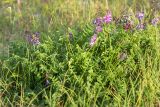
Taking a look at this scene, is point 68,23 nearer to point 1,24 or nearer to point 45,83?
point 1,24

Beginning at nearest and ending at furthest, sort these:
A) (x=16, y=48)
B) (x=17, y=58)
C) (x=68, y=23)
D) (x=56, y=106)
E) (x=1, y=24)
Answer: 1. (x=56, y=106)
2. (x=17, y=58)
3. (x=16, y=48)
4. (x=68, y=23)
5. (x=1, y=24)

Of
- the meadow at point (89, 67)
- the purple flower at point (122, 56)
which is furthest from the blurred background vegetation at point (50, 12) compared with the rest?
the purple flower at point (122, 56)

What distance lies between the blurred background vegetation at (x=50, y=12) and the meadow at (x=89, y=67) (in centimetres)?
74

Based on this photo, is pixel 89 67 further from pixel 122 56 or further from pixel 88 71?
pixel 122 56

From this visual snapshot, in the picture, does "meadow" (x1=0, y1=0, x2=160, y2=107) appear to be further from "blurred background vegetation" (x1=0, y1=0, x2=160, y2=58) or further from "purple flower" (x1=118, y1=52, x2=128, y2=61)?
"blurred background vegetation" (x1=0, y1=0, x2=160, y2=58)

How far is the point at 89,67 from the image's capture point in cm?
328

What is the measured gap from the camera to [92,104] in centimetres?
318

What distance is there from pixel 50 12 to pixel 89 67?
6.32 ft

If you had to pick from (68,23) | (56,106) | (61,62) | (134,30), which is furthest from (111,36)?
(68,23)

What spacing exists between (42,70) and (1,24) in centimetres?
180

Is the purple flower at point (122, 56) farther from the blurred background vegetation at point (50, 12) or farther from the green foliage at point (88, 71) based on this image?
the blurred background vegetation at point (50, 12)

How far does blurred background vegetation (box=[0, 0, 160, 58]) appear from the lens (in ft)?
14.9

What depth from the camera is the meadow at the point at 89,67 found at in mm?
3203

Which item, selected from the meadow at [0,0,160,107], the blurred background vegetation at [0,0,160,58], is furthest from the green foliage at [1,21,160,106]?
the blurred background vegetation at [0,0,160,58]
